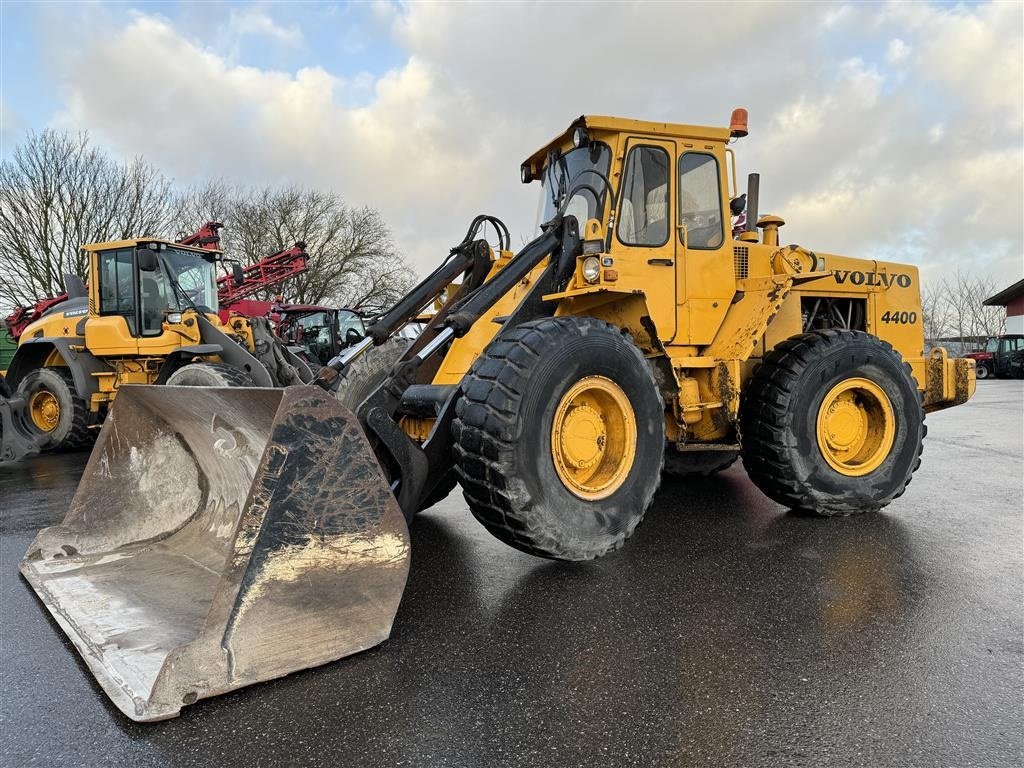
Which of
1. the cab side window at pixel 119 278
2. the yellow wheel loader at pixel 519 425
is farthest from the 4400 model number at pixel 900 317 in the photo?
the cab side window at pixel 119 278

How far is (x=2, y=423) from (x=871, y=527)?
401 inches

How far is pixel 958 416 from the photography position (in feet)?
44.5

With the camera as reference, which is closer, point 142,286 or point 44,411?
point 142,286

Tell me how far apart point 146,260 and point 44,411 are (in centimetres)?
352

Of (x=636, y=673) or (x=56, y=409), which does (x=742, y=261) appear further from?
(x=56, y=409)

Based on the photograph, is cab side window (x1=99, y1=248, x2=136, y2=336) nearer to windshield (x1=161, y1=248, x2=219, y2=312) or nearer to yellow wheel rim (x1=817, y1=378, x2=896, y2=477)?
windshield (x1=161, y1=248, x2=219, y2=312)

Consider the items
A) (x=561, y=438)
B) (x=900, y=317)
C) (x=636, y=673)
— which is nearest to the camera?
(x=636, y=673)

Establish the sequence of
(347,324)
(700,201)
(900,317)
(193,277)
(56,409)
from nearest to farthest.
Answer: (700,201) → (900,317) → (193,277) → (56,409) → (347,324)

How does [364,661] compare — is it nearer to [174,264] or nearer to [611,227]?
Result: [611,227]

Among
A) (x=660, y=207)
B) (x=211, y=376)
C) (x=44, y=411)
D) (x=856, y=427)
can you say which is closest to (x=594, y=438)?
(x=660, y=207)

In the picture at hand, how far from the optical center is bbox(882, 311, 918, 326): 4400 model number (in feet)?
19.5

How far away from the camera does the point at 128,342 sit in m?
9.20

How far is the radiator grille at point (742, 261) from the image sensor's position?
5.04m

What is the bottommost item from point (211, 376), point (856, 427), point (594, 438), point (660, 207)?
point (856, 427)
